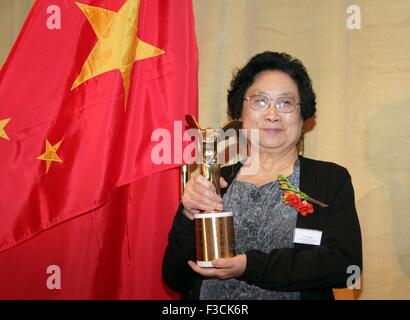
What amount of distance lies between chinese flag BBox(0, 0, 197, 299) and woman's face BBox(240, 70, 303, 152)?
309mm

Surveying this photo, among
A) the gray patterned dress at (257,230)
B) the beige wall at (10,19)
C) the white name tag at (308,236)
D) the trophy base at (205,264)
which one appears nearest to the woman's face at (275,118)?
the gray patterned dress at (257,230)

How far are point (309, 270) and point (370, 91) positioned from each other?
87 centimetres

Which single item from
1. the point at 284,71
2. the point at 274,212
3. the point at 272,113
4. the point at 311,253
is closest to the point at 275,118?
the point at 272,113

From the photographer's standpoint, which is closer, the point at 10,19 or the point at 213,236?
the point at 213,236

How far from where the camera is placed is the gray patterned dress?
1.21 metres

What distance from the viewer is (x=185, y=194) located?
1164 mm

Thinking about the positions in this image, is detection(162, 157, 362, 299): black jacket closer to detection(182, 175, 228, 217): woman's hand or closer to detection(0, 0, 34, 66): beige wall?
detection(182, 175, 228, 217): woman's hand

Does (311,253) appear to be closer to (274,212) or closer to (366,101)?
(274,212)

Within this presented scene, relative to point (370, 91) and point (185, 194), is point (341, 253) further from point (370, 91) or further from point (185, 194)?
point (370, 91)

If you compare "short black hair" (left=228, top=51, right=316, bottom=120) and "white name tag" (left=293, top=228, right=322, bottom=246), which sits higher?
"short black hair" (left=228, top=51, right=316, bottom=120)

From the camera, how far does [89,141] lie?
4.97 ft

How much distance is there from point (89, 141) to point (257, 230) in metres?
0.62

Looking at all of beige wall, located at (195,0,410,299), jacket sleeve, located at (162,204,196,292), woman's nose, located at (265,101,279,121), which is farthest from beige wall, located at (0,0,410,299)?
jacket sleeve, located at (162,204,196,292)
